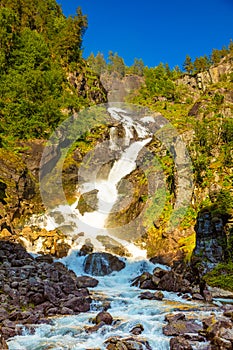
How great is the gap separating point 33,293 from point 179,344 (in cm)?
630

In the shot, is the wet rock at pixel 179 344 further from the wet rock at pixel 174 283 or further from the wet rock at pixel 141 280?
the wet rock at pixel 141 280

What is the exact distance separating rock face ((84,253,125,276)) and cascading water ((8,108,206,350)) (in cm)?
37

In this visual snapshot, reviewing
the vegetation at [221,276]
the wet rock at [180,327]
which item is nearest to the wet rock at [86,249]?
the vegetation at [221,276]

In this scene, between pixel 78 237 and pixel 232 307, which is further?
pixel 78 237

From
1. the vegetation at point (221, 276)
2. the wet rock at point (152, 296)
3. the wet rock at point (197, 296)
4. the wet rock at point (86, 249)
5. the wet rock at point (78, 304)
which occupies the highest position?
the wet rock at point (86, 249)

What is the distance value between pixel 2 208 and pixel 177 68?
6389 cm

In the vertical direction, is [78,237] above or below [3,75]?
below

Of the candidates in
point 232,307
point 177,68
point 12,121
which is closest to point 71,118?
point 12,121

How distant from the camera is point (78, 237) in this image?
24297mm

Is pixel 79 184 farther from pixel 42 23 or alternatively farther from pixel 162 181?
pixel 42 23

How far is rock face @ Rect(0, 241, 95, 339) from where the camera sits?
11023 millimetres

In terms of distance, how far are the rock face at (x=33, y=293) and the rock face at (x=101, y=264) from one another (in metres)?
2.62

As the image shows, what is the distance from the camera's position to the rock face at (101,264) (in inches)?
785

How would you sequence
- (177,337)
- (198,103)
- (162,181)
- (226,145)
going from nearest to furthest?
(177,337), (226,145), (162,181), (198,103)
